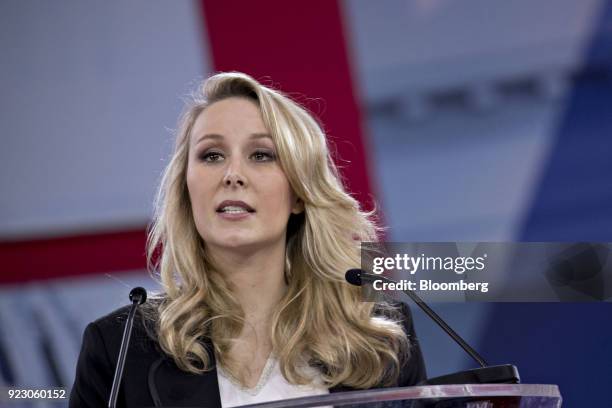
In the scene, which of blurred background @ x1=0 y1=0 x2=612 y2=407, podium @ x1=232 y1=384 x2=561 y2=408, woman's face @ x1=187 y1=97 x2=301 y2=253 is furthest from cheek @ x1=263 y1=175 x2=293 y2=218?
podium @ x1=232 y1=384 x2=561 y2=408

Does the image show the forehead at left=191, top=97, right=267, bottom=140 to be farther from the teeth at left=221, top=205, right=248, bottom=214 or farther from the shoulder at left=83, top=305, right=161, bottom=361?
the shoulder at left=83, top=305, right=161, bottom=361

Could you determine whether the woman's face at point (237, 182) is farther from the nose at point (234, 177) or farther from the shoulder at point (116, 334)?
the shoulder at point (116, 334)

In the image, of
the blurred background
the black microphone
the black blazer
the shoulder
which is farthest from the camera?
the blurred background

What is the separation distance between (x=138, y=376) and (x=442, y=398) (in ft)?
2.82

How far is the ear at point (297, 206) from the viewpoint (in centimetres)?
204

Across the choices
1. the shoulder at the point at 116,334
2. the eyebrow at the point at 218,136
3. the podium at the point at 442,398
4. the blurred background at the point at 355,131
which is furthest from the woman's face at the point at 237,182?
the podium at the point at 442,398

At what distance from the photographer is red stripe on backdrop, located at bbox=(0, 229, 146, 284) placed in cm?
281

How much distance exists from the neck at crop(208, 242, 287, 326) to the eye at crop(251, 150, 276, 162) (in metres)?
0.19

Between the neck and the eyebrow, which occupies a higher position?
the eyebrow

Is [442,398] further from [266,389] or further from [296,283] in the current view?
[296,283]

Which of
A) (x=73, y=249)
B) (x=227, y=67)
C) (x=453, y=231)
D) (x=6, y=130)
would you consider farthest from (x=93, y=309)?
(x=453, y=231)

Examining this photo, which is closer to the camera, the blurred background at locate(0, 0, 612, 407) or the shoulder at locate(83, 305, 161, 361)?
the shoulder at locate(83, 305, 161, 361)

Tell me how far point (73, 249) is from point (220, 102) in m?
1.02

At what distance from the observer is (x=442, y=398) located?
1070 mm
